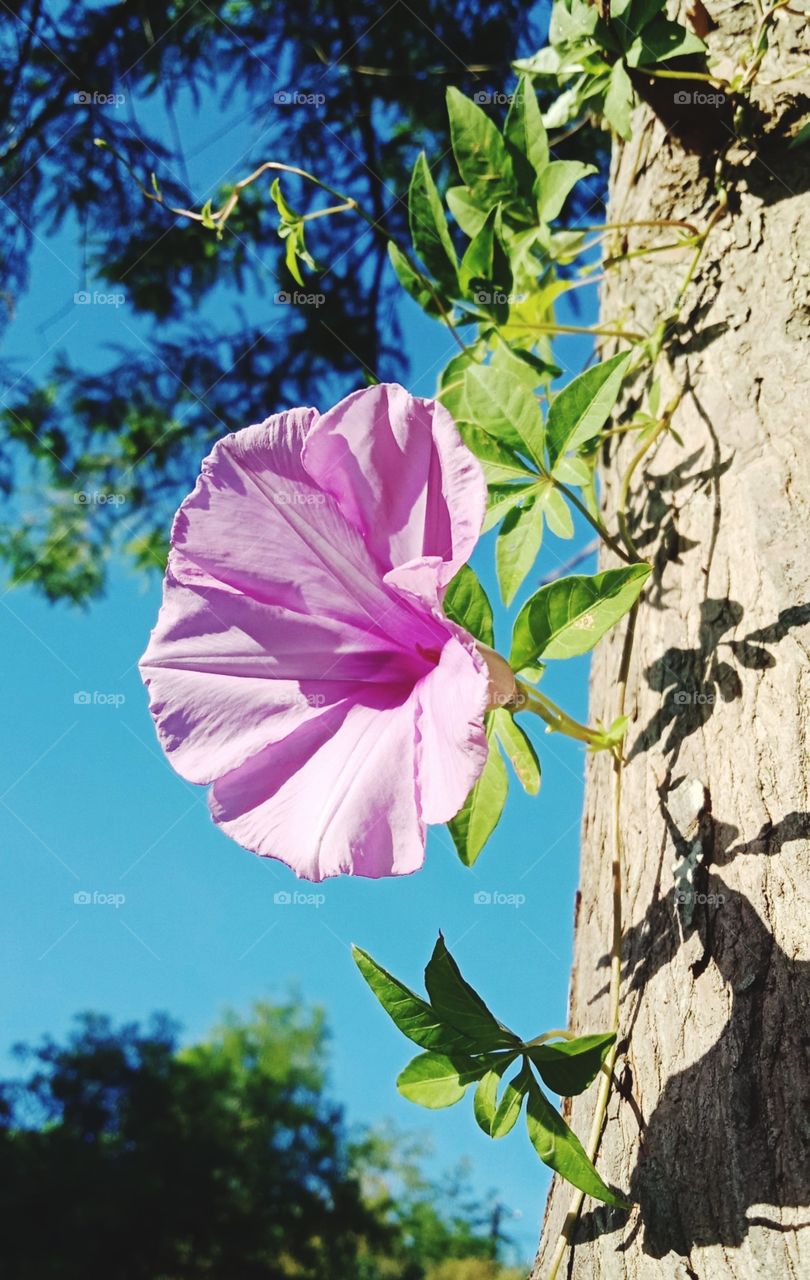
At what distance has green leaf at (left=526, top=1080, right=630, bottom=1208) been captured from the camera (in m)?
0.72

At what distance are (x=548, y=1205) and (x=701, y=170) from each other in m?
1.18

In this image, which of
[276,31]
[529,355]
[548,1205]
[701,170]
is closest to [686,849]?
[548,1205]

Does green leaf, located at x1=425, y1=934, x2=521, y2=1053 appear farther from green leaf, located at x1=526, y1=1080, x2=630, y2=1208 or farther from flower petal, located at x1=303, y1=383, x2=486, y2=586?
flower petal, located at x1=303, y1=383, x2=486, y2=586

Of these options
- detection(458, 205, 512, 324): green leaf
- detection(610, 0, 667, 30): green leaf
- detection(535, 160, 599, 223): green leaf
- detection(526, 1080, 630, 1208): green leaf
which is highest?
detection(610, 0, 667, 30): green leaf

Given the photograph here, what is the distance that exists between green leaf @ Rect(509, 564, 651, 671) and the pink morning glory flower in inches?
3.5

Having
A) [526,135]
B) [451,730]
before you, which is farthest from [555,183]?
[451,730]

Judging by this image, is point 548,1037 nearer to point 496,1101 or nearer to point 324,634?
point 496,1101

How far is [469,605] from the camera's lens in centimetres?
70

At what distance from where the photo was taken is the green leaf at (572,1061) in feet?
2.41

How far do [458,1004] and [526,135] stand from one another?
3.26 ft

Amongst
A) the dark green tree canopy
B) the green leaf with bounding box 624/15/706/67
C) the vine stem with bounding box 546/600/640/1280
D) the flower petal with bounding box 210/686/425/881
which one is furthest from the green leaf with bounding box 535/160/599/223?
the dark green tree canopy

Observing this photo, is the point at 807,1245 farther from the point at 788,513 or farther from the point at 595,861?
the point at 788,513

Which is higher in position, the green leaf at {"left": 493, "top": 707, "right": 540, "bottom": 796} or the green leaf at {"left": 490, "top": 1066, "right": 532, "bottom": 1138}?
the green leaf at {"left": 493, "top": 707, "right": 540, "bottom": 796}

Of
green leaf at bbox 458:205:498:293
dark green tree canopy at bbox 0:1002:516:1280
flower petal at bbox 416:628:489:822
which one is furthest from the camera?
dark green tree canopy at bbox 0:1002:516:1280
